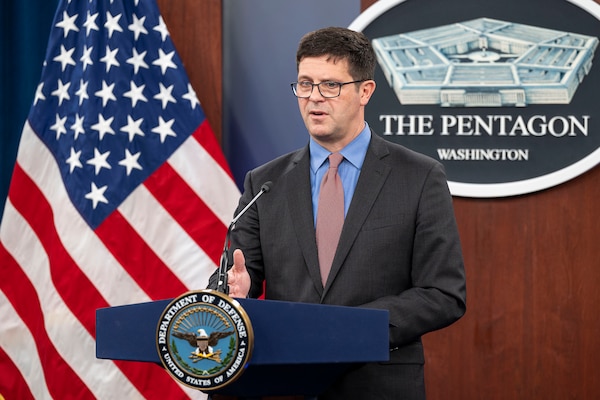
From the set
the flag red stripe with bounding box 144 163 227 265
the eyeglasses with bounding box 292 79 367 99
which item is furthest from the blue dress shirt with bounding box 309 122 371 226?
the flag red stripe with bounding box 144 163 227 265

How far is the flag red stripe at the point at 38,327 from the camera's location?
319 cm

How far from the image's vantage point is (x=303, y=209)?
2.06 metres

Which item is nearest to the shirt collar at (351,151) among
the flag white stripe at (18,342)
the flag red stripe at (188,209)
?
the flag red stripe at (188,209)

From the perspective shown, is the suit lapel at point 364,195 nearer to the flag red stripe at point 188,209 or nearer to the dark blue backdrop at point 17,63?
the flag red stripe at point 188,209

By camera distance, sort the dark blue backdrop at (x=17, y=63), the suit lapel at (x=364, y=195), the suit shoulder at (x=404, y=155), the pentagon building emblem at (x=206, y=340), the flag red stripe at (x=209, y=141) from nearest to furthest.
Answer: the pentagon building emblem at (x=206, y=340), the suit lapel at (x=364, y=195), the suit shoulder at (x=404, y=155), the flag red stripe at (x=209, y=141), the dark blue backdrop at (x=17, y=63)

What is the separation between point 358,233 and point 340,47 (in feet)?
1.44

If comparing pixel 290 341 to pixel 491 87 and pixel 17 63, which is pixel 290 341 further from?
pixel 17 63

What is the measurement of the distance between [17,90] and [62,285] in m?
0.98

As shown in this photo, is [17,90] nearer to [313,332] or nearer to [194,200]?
[194,200]

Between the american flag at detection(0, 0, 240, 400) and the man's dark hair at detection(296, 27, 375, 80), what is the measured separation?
4.32ft

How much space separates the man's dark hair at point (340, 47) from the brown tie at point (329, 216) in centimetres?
24

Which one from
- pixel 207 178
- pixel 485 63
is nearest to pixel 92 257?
pixel 207 178

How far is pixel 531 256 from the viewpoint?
3.24 metres

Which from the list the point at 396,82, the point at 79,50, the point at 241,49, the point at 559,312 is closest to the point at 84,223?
the point at 79,50
